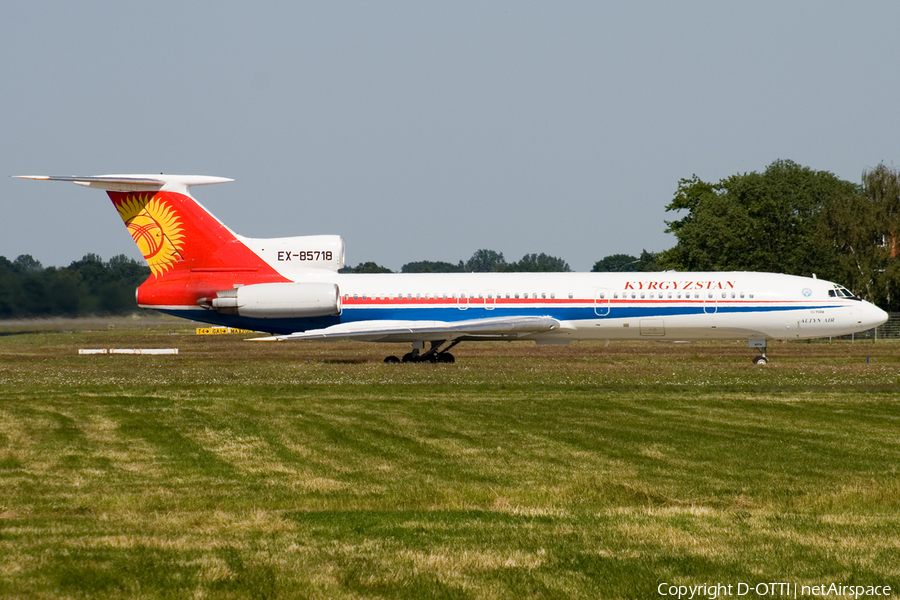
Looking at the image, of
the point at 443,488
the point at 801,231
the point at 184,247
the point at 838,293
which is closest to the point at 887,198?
the point at 801,231

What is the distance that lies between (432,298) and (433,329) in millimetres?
1455

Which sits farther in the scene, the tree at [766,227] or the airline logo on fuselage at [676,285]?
the tree at [766,227]

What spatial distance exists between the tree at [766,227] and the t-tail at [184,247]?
50.0 m

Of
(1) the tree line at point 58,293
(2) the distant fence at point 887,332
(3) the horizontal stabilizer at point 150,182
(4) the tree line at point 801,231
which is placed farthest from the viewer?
(4) the tree line at point 801,231

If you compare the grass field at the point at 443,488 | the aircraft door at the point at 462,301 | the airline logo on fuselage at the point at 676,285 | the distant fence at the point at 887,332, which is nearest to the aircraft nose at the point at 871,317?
the airline logo on fuselage at the point at 676,285

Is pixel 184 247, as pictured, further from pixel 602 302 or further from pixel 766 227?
pixel 766 227

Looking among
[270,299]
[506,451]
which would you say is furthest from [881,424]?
[270,299]

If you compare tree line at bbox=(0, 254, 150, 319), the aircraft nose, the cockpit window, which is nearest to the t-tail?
tree line at bbox=(0, 254, 150, 319)

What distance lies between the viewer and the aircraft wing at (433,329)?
121 ft

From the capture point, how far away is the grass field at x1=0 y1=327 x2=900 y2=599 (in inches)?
336

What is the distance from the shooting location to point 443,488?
12.9 m

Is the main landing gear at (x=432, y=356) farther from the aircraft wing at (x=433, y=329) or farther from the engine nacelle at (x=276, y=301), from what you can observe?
the engine nacelle at (x=276, y=301)

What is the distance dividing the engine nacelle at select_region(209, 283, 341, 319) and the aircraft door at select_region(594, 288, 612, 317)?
9357 millimetres

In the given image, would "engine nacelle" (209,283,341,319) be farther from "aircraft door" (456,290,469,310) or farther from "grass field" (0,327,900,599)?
"grass field" (0,327,900,599)
